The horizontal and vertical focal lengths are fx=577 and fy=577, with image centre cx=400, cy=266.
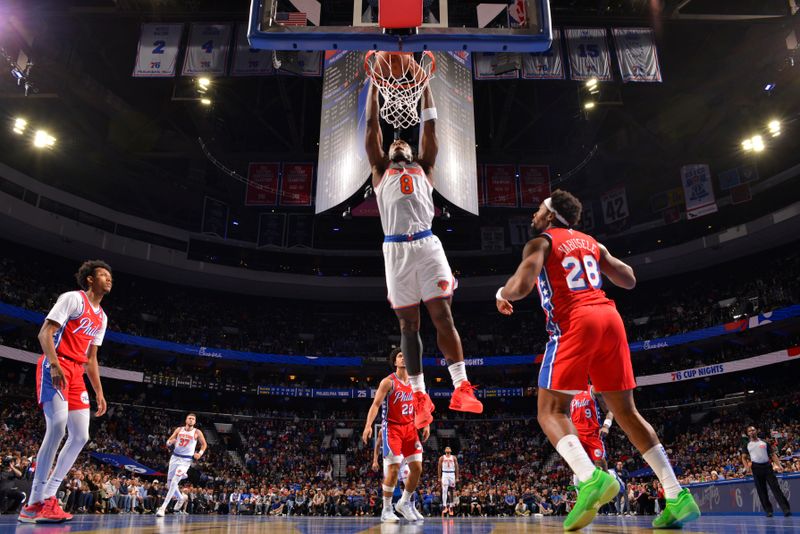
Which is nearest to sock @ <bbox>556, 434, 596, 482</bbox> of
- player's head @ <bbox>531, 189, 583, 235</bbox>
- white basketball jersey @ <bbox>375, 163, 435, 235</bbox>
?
player's head @ <bbox>531, 189, 583, 235</bbox>

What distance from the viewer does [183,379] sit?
1264 inches

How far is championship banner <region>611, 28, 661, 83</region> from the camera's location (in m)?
15.2

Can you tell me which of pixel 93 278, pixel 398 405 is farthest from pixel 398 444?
pixel 93 278

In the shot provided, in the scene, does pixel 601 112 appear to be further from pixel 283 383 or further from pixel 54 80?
pixel 283 383

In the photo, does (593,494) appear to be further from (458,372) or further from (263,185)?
(263,185)

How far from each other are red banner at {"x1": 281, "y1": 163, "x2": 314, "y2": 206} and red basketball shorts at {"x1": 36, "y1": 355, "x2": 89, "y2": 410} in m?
16.3

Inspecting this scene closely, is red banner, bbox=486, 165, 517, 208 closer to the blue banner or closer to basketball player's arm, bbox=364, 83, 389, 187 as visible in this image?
basketball player's arm, bbox=364, 83, 389, 187

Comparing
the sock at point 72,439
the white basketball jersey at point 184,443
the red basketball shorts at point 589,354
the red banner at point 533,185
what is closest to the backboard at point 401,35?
the red basketball shorts at point 589,354

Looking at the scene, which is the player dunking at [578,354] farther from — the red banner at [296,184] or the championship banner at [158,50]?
the red banner at [296,184]

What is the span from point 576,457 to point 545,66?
13755 mm

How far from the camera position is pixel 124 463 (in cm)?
2566

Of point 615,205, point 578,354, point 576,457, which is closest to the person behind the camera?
point 576,457

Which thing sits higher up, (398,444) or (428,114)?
(428,114)

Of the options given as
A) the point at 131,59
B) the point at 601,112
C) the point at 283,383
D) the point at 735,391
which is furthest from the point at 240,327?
the point at 735,391
